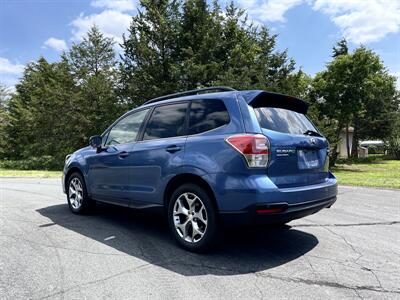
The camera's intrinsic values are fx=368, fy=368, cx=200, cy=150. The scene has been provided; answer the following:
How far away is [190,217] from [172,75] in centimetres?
2248

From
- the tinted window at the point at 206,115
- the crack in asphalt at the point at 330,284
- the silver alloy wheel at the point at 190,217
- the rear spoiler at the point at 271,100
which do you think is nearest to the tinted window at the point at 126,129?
the tinted window at the point at 206,115

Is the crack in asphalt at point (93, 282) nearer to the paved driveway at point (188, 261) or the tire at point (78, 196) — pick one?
the paved driveway at point (188, 261)

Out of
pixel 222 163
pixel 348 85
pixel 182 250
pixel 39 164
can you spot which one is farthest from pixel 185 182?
pixel 39 164

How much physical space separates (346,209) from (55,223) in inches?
221

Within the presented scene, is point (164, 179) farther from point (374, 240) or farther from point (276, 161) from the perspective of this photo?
point (374, 240)

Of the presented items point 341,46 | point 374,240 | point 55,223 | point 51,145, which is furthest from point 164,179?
point 341,46

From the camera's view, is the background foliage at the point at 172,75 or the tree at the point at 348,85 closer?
the background foliage at the point at 172,75

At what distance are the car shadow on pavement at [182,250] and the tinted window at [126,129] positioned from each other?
1.30 metres

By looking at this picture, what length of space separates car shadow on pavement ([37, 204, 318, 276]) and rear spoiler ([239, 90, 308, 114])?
1675 millimetres

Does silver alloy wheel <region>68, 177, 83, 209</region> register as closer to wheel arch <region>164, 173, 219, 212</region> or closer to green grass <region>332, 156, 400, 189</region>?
wheel arch <region>164, 173, 219, 212</region>

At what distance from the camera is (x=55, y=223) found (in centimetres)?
612

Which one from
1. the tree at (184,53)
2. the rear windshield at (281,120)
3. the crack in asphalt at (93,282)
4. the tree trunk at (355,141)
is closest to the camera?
the crack in asphalt at (93,282)

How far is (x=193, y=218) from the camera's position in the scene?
454cm

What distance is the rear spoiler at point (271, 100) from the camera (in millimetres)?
4486
